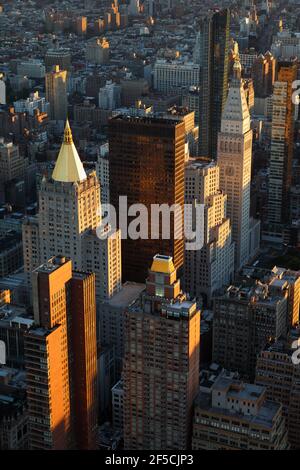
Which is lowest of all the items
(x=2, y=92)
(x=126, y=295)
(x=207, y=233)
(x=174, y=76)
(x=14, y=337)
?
(x=14, y=337)

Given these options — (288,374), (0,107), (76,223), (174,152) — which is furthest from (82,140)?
(288,374)

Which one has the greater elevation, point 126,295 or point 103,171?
point 103,171

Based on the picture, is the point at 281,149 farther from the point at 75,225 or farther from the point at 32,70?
the point at 32,70

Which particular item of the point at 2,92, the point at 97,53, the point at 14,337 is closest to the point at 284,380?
the point at 14,337

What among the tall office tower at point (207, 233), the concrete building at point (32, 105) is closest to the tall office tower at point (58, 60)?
the concrete building at point (32, 105)

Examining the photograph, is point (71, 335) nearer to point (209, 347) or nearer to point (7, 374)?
point (7, 374)

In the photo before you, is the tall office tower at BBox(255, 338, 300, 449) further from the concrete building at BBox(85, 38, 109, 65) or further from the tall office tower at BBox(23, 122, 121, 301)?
the concrete building at BBox(85, 38, 109, 65)

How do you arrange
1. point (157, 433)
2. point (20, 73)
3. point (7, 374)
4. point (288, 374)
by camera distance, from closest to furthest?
point (157, 433), point (288, 374), point (7, 374), point (20, 73)

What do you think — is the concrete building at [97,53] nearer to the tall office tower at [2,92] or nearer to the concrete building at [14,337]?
the tall office tower at [2,92]
